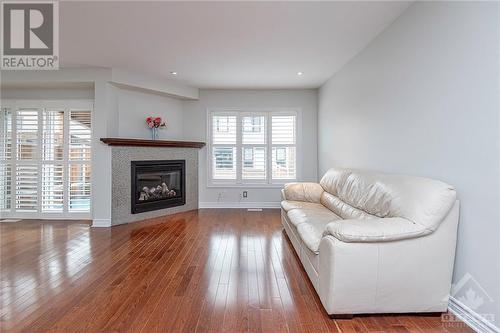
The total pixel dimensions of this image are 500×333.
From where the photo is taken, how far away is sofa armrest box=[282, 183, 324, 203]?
410 cm

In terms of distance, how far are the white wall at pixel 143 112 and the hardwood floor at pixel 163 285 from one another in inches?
76.3

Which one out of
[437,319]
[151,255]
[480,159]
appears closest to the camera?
[480,159]

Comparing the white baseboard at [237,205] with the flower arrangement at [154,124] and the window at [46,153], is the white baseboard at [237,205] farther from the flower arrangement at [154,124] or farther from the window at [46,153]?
the window at [46,153]

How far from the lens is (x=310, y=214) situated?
10.3ft

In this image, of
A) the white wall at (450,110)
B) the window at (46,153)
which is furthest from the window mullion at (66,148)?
the white wall at (450,110)

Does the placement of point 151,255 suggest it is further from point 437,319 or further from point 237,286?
point 437,319

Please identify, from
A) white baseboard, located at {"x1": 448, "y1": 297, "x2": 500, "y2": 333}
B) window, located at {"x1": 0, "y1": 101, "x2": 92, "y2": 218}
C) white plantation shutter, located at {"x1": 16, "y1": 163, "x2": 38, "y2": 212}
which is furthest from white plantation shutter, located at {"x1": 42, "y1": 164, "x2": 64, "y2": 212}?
white baseboard, located at {"x1": 448, "y1": 297, "x2": 500, "y2": 333}

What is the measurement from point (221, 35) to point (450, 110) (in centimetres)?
244

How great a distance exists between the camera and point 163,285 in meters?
2.35

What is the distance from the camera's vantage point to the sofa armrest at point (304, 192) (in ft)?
13.4

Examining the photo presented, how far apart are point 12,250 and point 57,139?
84.7 inches

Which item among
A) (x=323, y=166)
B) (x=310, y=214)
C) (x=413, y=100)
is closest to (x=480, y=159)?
(x=413, y=100)

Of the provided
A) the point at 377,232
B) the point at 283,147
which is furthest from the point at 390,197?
the point at 283,147

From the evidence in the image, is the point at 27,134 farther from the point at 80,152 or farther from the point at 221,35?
the point at 221,35
